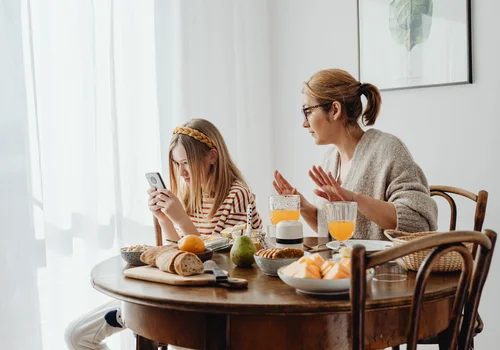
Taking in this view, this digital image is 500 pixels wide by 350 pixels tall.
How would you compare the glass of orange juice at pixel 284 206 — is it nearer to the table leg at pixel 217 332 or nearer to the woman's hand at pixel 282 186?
the woman's hand at pixel 282 186

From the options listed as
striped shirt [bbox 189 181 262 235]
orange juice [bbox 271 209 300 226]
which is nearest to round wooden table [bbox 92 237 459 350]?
orange juice [bbox 271 209 300 226]

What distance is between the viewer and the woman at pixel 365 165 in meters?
2.11

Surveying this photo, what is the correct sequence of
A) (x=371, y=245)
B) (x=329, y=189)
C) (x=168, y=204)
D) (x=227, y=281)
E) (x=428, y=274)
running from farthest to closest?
1. (x=168, y=204)
2. (x=329, y=189)
3. (x=371, y=245)
4. (x=227, y=281)
5. (x=428, y=274)

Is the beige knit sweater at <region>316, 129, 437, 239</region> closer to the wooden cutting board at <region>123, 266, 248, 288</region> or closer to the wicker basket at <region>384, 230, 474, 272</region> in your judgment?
the wicker basket at <region>384, 230, 474, 272</region>

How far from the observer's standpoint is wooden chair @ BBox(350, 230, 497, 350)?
1106 mm

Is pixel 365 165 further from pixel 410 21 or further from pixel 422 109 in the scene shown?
pixel 410 21

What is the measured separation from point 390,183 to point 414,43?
3.48 feet

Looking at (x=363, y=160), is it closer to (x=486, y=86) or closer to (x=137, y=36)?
(x=486, y=86)

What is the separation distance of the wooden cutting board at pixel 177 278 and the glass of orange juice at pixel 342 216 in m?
0.39

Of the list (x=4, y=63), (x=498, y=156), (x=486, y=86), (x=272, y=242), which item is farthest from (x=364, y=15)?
(x=4, y=63)

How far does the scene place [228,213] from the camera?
2334 millimetres

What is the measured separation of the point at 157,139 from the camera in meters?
2.91

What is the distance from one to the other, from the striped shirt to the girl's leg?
18.3 inches

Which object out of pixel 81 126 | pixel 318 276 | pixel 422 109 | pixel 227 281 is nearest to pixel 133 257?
pixel 227 281
